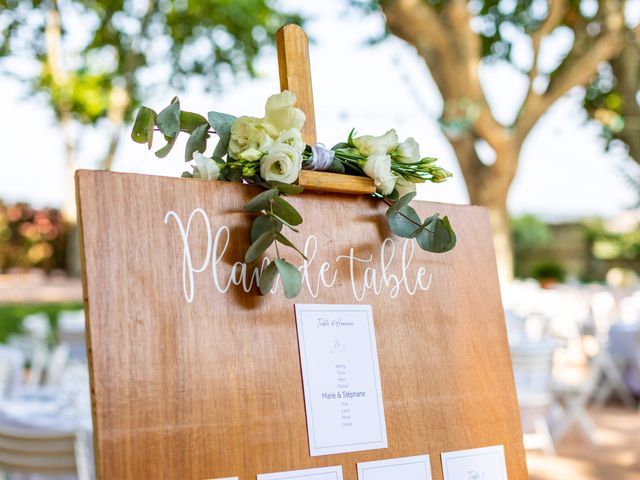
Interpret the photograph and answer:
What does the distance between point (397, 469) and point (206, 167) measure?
59 cm

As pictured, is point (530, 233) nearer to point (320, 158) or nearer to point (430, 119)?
point (430, 119)

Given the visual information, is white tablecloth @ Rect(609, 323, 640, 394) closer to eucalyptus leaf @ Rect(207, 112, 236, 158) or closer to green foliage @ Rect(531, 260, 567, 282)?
eucalyptus leaf @ Rect(207, 112, 236, 158)

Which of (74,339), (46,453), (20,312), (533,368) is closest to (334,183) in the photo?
(46,453)

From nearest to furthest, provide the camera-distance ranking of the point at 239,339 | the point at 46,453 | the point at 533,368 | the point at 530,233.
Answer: the point at 239,339
the point at 46,453
the point at 533,368
the point at 530,233

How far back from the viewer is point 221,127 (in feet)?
3.97

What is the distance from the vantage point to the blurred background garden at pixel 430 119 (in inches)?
211

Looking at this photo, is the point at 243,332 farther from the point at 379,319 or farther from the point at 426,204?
the point at 426,204

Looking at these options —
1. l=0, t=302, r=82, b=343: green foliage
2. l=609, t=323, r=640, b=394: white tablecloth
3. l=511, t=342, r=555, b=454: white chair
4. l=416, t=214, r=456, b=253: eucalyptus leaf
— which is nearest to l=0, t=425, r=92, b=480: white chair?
l=416, t=214, r=456, b=253: eucalyptus leaf

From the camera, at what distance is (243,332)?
1105mm

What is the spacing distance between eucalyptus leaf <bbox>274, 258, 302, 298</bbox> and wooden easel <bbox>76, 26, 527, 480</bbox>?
0.06 m

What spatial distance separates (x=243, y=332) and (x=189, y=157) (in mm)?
330

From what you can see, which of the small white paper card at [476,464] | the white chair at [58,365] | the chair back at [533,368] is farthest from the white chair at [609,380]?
the small white paper card at [476,464]

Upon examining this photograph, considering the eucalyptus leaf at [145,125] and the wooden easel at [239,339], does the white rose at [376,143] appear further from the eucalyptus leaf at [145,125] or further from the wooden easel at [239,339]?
the eucalyptus leaf at [145,125]

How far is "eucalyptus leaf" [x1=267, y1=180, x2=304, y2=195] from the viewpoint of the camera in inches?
45.5
